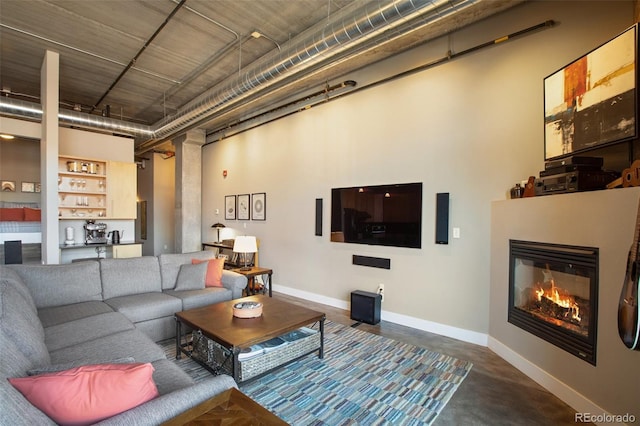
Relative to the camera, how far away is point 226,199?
715 cm

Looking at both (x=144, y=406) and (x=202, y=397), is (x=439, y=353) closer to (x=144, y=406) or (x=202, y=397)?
(x=202, y=397)

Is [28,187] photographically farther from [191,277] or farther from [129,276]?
[191,277]

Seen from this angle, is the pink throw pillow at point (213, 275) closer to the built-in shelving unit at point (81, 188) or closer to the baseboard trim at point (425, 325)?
the baseboard trim at point (425, 325)

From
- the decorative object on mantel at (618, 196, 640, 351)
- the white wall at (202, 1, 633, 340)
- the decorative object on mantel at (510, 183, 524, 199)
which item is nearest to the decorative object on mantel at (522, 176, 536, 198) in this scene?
the decorative object on mantel at (510, 183, 524, 199)

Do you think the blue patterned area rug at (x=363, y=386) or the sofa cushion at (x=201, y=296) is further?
the sofa cushion at (x=201, y=296)

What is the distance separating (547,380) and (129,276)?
14.4 ft

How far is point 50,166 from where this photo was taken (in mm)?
4168

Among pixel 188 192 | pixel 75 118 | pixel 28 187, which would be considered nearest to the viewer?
pixel 75 118

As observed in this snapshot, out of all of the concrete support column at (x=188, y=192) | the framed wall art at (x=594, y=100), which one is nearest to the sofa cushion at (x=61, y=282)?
the concrete support column at (x=188, y=192)

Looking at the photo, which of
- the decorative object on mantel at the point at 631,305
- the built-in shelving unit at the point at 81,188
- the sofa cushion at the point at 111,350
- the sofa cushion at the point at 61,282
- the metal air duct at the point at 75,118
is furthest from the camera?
the built-in shelving unit at the point at 81,188

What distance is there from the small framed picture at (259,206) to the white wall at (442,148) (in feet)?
2.64

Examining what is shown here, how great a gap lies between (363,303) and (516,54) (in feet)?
11.1

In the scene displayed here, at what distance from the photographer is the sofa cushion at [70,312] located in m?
2.68

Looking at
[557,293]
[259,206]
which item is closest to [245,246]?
[259,206]
